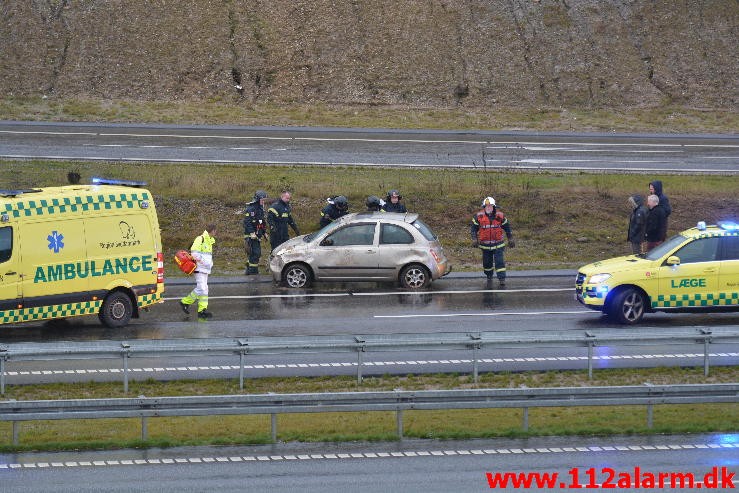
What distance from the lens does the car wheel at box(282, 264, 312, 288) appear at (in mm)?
22625

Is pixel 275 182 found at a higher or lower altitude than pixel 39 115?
lower

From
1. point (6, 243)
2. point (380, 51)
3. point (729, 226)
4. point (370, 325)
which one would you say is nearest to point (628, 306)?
point (729, 226)

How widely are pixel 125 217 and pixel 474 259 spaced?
937 centimetres

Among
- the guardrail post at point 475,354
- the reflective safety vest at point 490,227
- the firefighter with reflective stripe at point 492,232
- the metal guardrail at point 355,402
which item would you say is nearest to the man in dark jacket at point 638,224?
the firefighter with reflective stripe at point 492,232

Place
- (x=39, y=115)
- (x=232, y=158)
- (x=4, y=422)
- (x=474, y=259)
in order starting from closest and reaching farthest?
(x=4, y=422), (x=474, y=259), (x=232, y=158), (x=39, y=115)

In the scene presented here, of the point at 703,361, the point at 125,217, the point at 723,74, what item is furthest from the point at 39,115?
the point at 703,361

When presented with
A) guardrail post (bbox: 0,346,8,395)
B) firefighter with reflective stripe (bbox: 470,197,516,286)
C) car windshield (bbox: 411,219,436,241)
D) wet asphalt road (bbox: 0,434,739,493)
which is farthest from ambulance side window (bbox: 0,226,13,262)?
firefighter with reflective stripe (bbox: 470,197,516,286)

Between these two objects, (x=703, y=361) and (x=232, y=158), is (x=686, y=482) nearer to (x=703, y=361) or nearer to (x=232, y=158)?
(x=703, y=361)

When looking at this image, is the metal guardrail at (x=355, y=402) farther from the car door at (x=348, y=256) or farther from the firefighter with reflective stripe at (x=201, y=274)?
the car door at (x=348, y=256)

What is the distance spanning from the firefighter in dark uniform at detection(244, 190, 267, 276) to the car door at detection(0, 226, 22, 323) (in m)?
6.30

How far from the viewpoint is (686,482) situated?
1201 cm

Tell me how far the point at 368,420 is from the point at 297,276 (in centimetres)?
838

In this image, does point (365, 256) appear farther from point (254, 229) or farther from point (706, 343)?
point (706, 343)

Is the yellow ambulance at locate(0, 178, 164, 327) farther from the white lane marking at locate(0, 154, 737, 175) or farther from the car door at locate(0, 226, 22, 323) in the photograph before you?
the white lane marking at locate(0, 154, 737, 175)
